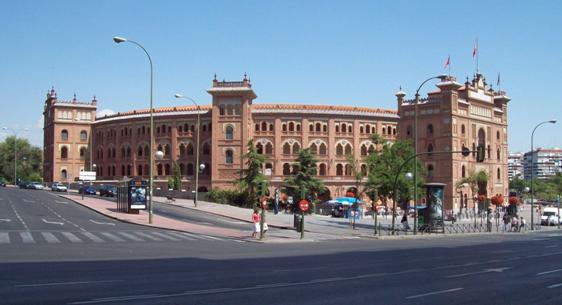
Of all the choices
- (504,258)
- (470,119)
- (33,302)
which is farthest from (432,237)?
(470,119)

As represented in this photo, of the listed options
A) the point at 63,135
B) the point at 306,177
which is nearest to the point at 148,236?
the point at 306,177

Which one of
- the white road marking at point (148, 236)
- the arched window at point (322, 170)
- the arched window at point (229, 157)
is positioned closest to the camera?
the white road marking at point (148, 236)

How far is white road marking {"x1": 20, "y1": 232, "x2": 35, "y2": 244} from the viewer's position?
2635 cm

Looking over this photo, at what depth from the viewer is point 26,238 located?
2770 cm

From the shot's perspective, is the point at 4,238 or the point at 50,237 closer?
the point at 4,238

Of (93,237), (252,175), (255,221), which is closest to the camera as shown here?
(93,237)

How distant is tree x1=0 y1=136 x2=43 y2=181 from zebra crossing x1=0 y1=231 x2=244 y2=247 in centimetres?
11002

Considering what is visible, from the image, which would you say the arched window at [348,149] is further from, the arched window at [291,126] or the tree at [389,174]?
the tree at [389,174]

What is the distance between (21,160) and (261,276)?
137m

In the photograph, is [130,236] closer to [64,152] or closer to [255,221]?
[255,221]

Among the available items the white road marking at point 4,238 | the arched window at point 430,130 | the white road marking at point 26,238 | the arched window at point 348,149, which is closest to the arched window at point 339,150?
the arched window at point 348,149

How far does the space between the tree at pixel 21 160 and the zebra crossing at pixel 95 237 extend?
11002 centimetres

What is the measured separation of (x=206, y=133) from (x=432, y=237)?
53231 millimetres

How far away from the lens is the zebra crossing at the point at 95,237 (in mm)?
27125
